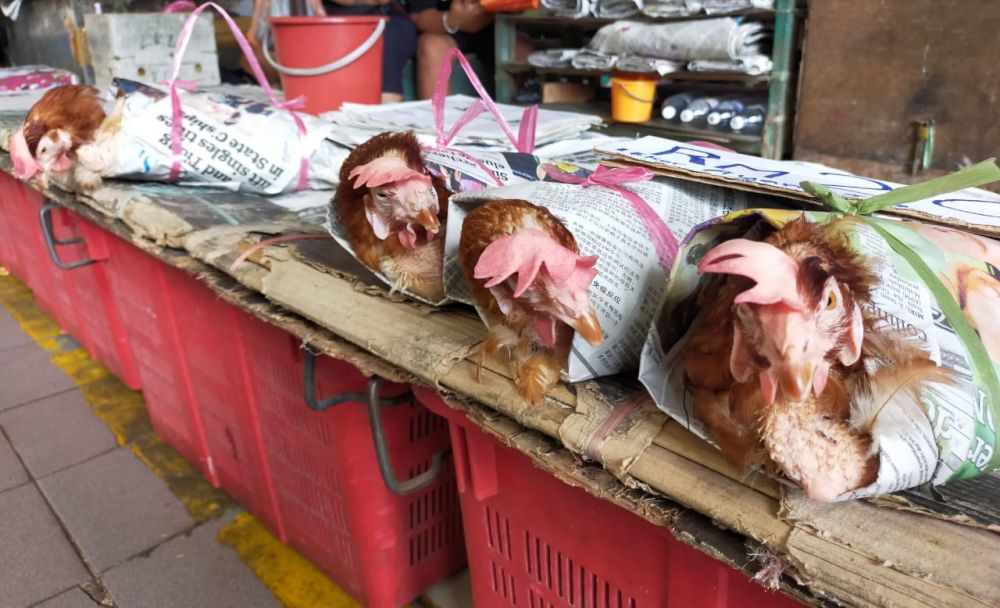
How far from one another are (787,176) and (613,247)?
0.72 ft

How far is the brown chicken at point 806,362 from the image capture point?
1.43 ft

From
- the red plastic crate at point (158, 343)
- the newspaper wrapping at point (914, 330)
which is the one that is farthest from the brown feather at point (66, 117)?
the newspaper wrapping at point (914, 330)

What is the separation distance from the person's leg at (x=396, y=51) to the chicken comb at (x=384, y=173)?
2.12m

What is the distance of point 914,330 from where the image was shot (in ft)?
1.60

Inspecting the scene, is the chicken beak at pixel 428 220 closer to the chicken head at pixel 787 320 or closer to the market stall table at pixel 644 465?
the market stall table at pixel 644 465

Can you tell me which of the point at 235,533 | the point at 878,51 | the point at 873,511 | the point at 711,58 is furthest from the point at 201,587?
the point at 878,51

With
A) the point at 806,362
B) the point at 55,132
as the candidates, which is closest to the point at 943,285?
the point at 806,362

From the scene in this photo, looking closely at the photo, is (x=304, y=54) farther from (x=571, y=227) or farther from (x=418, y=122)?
(x=571, y=227)

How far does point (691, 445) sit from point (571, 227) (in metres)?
0.22

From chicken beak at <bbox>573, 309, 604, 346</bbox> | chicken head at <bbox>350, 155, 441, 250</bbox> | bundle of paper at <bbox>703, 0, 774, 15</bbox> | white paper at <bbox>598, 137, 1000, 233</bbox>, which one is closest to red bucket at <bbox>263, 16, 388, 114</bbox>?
bundle of paper at <bbox>703, 0, 774, 15</bbox>

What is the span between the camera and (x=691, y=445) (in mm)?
561

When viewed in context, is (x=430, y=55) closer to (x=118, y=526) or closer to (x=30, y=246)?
(x=30, y=246)

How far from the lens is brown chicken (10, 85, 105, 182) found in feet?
4.32

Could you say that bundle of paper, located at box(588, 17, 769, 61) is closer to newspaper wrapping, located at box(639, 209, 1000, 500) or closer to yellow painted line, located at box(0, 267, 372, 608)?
newspaper wrapping, located at box(639, 209, 1000, 500)
